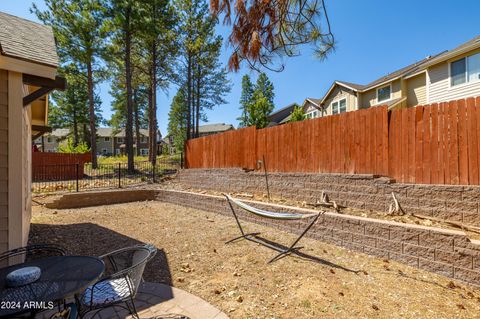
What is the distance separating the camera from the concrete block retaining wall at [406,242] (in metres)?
3.12

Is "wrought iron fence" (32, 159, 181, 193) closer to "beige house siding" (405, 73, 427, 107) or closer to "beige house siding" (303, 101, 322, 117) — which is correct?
"beige house siding" (303, 101, 322, 117)

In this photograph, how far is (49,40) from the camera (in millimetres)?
4547

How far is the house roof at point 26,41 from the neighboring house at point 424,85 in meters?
12.5

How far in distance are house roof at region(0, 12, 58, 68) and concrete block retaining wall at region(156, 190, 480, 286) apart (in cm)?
479

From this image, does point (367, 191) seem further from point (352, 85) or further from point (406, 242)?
point (352, 85)

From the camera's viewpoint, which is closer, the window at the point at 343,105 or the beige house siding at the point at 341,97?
the beige house siding at the point at 341,97

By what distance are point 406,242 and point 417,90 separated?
43.7ft

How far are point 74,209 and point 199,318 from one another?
7492mm

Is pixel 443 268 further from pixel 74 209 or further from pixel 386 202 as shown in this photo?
pixel 74 209

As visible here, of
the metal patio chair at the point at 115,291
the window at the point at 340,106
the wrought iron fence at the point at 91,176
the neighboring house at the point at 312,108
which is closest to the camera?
the metal patio chair at the point at 115,291

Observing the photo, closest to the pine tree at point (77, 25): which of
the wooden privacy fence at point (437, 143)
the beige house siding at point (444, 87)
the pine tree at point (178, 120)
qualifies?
the pine tree at point (178, 120)

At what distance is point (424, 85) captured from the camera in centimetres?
1330

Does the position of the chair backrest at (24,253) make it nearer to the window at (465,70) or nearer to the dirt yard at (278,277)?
the dirt yard at (278,277)

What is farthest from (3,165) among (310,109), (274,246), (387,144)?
(310,109)
